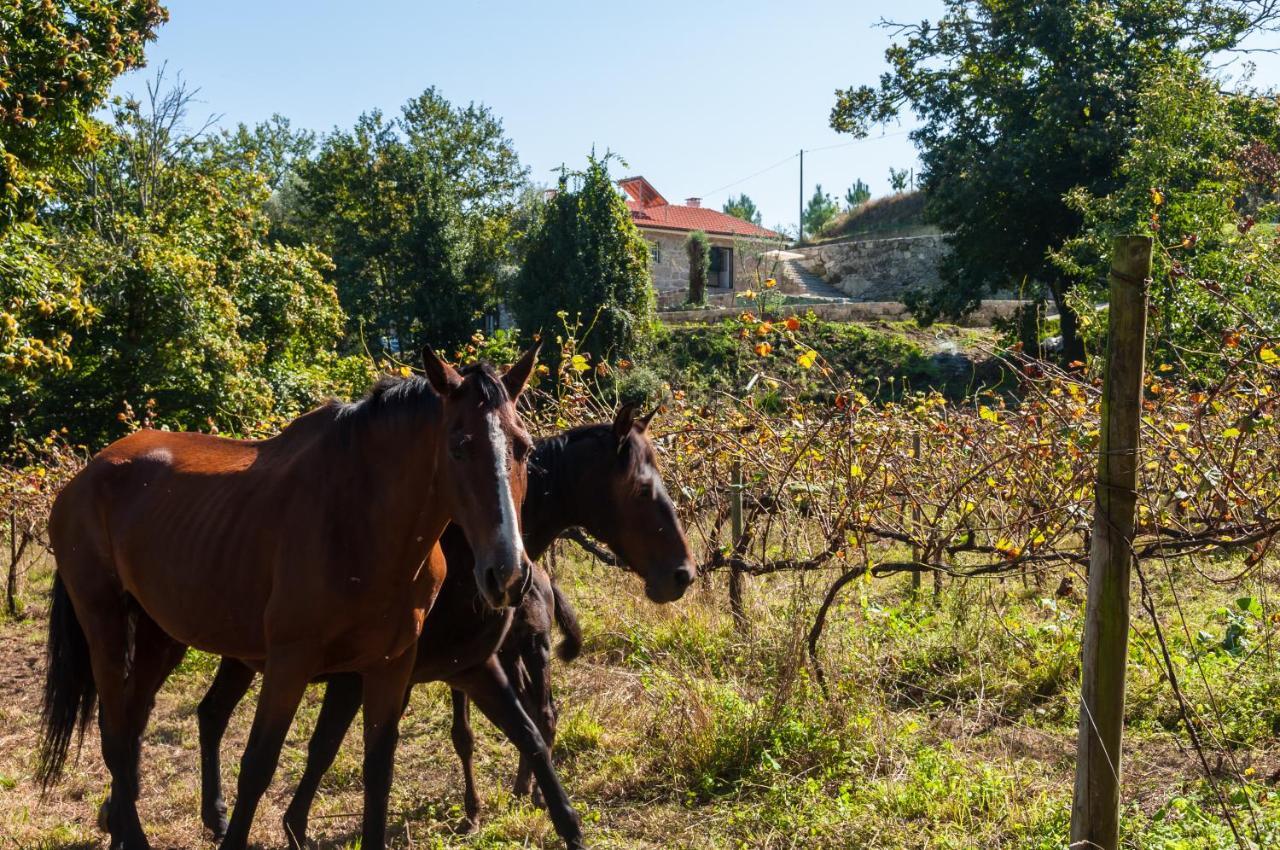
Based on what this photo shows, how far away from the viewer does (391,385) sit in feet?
13.2

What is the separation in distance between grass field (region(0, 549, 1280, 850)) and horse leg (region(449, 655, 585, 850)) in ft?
0.98

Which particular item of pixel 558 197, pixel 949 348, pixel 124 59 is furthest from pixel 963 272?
pixel 124 59

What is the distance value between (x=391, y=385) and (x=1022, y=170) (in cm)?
2467

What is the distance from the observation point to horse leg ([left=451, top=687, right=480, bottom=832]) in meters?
5.12

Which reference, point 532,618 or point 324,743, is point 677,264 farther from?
point 324,743

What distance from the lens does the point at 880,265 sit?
39.5m

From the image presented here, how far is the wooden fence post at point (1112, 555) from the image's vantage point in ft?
9.55

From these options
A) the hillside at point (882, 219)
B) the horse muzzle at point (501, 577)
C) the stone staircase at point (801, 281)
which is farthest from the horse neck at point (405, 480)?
the hillside at point (882, 219)

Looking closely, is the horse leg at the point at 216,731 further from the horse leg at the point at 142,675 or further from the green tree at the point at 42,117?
the green tree at the point at 42,117

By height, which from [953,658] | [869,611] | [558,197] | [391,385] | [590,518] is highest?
[558,197]

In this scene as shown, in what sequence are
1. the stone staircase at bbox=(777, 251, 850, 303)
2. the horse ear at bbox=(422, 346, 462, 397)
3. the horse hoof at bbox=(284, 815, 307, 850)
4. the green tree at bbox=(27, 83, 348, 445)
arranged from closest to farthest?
the horse ear at bbox=(422, 346, 462, 397), the horse hoof at bbox=(284, 815, 307, 850), the green tree at bbox=(27, 83, 348, 445), the stone staircase at bbox=(777, 251, 850, 303)

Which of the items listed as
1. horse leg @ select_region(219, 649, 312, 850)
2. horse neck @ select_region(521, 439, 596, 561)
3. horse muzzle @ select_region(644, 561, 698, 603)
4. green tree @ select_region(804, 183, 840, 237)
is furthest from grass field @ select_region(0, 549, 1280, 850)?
green tree @ select_region(804, 183, 840, 237)

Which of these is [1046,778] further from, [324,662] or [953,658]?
[324,662]

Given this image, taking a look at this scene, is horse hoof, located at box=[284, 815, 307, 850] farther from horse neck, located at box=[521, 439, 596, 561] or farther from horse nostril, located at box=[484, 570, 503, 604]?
horse nostril, located at box=[484, 570, 503, 604]
